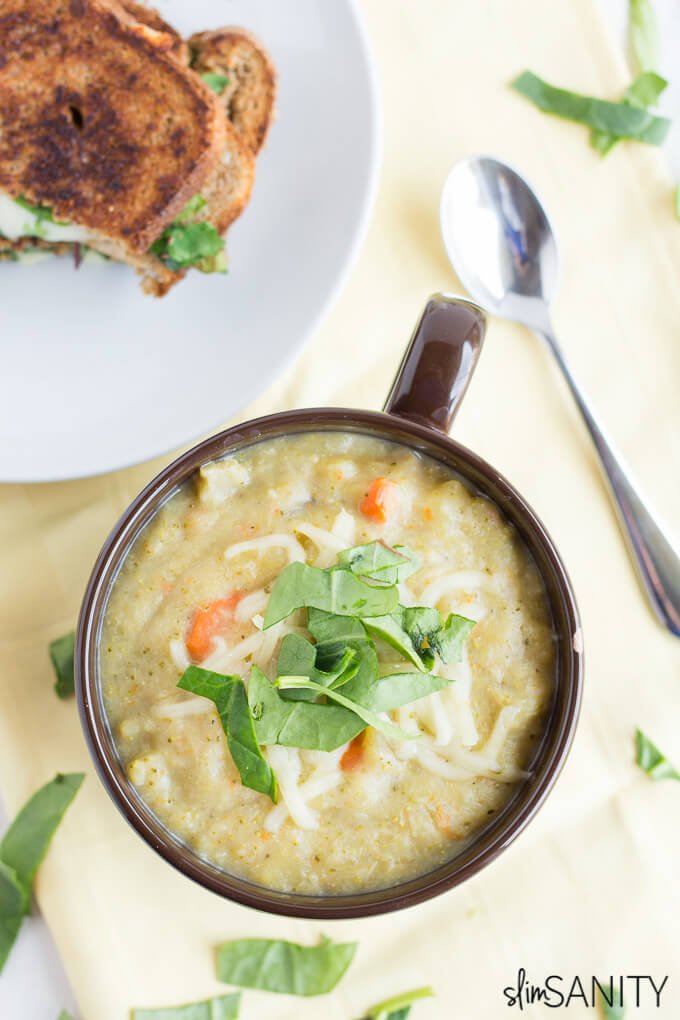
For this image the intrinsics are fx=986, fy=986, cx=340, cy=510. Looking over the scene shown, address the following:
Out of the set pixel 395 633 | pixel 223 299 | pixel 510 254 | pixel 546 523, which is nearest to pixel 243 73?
pixel 223 299

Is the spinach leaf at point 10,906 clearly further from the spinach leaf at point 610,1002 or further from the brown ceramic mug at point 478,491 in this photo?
the spinach leaf at point 610,1002

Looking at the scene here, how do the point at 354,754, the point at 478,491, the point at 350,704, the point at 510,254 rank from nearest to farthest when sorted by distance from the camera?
the point at 350,704 → the point at 354,754 → the point at 478,491 → the point at 510,254

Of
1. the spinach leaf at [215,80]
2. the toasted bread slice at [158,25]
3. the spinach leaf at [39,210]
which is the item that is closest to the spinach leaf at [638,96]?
the spinach leaf at [215,80]

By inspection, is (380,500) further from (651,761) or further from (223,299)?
(651,761)

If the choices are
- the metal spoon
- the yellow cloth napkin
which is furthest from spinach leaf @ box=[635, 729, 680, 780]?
the metal spoon

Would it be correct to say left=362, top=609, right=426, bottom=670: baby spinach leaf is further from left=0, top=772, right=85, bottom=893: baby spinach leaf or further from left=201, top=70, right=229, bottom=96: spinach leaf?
left=201, top=70, right=229, bottom=96: spinach leaf

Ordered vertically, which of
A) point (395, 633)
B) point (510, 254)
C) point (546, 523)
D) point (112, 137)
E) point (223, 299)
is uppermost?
point (510, 254)

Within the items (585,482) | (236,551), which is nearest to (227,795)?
(236,551)
